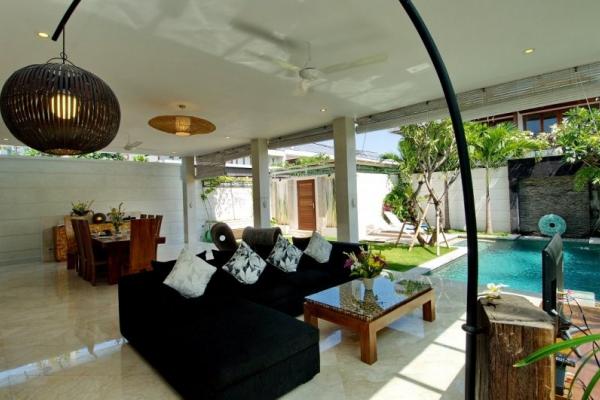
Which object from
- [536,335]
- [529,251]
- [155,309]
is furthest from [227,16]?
[529,251]

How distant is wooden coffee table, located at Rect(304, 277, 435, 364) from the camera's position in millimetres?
2377

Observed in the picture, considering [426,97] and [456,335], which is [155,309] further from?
[426,97]

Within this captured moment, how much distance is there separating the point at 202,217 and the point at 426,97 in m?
7.65

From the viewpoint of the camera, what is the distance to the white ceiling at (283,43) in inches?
88.8

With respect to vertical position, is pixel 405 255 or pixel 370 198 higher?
pixel 370 198

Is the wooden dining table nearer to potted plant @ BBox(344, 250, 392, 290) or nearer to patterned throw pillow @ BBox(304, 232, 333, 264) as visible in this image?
patterned throw pillow @ BBox(304, 232, 333, 264)

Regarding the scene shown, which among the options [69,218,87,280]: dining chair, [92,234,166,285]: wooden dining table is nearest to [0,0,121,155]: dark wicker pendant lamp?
[92,234,166,285]: wooden dining table

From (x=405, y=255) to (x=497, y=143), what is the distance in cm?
395

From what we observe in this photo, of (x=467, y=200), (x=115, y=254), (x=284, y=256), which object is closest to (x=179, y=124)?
(x=284, y=256)

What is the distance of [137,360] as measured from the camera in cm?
253

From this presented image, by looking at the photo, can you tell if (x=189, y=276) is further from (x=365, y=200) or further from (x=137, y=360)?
(x=365, y=200)

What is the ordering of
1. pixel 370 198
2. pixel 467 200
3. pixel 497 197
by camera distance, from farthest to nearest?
pixel 370 198, pixel 497 197, pixel 467 200

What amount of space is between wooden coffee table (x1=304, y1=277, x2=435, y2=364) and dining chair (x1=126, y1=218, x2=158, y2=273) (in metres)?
3.06

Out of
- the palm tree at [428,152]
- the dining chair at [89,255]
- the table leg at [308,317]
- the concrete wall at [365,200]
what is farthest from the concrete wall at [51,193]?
the table leg at [308,317]
